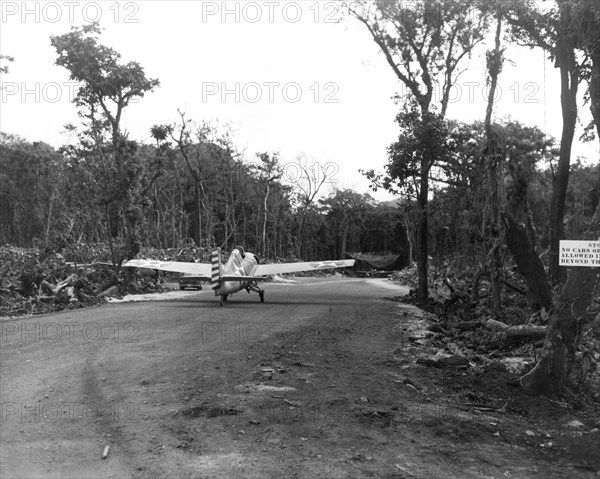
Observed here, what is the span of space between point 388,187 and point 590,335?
16094 millimetres

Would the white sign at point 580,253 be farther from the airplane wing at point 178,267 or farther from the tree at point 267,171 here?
the tree at point 267,171

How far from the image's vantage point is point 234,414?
6.42 meters

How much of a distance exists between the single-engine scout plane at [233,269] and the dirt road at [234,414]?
7972 millimetres

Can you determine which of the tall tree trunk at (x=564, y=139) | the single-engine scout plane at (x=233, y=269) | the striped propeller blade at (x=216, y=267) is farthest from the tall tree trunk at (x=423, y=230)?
the striped propeller blade at (x=216, y=267)

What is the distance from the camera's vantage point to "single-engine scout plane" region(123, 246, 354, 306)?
63.4ft

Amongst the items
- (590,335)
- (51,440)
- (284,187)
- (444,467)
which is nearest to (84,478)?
(51,440)

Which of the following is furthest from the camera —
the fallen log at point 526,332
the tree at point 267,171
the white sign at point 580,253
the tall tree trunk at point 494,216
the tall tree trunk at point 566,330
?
the tree at point 267,171

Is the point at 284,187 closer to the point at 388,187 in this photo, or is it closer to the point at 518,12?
the point at 388,187

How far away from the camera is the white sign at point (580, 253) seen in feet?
22.2

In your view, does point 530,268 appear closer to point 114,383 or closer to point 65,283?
point 114,383

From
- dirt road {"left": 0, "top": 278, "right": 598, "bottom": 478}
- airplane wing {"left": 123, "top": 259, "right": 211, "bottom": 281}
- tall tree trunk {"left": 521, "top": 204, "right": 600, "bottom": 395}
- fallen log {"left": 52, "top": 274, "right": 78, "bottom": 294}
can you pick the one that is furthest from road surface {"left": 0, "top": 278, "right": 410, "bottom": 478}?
airplane wing {"left": 123, "top": 259, "right": 211, "bottom": 281}

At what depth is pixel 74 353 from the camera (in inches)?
366

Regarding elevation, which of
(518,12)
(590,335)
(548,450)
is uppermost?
(518,12)

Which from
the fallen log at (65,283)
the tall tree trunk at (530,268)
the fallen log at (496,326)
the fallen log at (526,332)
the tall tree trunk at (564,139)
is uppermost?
the tall tree trunk at (564,139)
